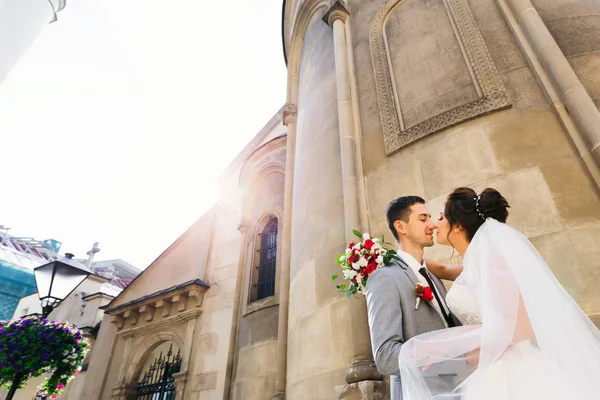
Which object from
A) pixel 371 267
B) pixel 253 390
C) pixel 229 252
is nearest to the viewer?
pixel 371 267

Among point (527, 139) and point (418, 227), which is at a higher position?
point (527, 139)

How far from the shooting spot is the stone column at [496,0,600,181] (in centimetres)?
334

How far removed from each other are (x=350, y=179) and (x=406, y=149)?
82 cm

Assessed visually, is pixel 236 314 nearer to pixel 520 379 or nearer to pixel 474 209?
pixel 474 209

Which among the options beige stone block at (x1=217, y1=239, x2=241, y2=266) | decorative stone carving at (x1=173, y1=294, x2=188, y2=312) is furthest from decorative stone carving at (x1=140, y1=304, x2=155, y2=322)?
beige stone block at (x1=217, y1=239, x2=241, y2=266)

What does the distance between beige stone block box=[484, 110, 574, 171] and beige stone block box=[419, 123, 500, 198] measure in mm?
113

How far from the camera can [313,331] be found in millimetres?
4395

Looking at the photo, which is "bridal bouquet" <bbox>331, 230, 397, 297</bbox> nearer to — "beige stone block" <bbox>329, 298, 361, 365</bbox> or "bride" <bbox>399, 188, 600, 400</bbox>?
"bride" <bbox>399, 188, 600, 400</bbox>

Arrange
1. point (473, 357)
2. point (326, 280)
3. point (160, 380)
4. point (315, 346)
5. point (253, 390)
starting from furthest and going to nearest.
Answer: point (160, 380) → point (253, 390) → point (326, 280) → point (315, 346) → point (473, 357)

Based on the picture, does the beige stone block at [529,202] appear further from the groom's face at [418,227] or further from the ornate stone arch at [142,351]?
the ornate stone arch at [142,351]

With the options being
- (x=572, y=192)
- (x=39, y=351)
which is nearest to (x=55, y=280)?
(x=39, y=351)

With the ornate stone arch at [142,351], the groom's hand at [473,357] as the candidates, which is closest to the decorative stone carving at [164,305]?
the ornate stone arch at [142,351]

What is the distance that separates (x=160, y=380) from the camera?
9.53m

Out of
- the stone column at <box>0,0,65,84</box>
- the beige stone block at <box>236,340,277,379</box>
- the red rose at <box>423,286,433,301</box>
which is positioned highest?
the stone column at <box>0,0,65,84</box>
